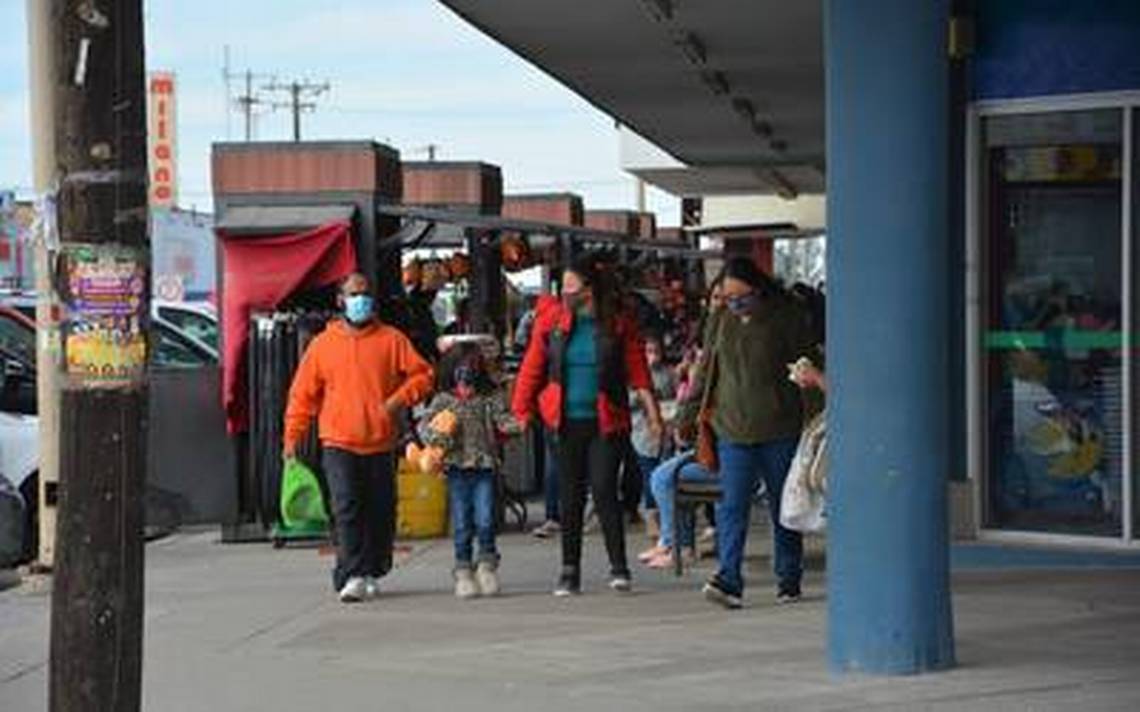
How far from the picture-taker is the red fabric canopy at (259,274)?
1343cm

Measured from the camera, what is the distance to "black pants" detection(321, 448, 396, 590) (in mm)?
10727

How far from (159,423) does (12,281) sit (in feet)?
39.9

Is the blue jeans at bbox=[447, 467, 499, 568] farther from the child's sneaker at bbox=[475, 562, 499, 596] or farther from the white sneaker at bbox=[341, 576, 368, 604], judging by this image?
the white sneaker at bbox=[341, 576, 368, 604]

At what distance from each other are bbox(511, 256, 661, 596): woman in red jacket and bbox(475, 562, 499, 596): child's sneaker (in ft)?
Result: 1.22

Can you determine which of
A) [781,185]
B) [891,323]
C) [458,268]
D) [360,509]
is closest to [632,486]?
[360,509]

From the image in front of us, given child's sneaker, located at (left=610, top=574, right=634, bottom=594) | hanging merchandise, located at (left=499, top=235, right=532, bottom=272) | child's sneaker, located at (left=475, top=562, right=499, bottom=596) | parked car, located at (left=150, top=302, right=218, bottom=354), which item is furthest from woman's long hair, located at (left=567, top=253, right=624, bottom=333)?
parked car, located at (left=150, top=302, right=218, bottom=354)

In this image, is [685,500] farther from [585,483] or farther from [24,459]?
[24,459]

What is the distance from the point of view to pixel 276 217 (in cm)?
1362

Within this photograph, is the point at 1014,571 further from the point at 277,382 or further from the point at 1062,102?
the point at 277,382

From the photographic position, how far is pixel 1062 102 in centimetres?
1116

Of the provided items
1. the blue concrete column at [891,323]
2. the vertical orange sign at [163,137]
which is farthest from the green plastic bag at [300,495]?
the vertical orange sign at [163,137]

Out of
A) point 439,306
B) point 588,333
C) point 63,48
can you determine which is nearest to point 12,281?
point 439,306

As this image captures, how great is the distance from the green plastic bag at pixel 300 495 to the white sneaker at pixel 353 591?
5.75 ft

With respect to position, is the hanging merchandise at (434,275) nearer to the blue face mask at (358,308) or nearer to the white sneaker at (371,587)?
the blue face mask at (358,308)
